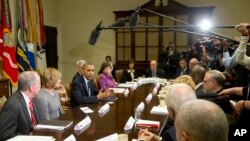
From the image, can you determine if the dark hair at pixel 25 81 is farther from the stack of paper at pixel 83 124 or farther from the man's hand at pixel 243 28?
the man's hand at pixel 243 28

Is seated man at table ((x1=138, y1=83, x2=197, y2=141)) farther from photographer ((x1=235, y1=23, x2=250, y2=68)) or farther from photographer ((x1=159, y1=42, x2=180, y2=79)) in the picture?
photographer ((x1=159, y1=42, x2=180, y2=79))

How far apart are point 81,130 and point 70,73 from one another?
6.84 meters

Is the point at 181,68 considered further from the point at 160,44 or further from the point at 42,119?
the point at 42,119

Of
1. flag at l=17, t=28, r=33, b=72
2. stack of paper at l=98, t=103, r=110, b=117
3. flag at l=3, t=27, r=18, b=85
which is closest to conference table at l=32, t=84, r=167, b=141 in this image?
stack of paper at l=98, t=103, r=110, b=117

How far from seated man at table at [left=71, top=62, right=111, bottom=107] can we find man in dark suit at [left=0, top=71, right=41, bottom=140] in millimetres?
860

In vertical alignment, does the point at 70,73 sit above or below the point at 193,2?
below

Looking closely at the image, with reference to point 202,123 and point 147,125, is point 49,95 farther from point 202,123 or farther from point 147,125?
point 202,123

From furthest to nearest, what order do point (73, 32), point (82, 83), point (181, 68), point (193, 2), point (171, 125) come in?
point (73, 32), point (193, 2), point (181, 68), point (82, 83), point (171, 125)

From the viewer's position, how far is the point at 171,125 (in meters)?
1.90

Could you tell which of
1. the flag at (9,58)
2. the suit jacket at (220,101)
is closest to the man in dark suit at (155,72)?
the flag at (9,58)

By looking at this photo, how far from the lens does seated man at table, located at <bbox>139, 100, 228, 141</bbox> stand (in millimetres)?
990

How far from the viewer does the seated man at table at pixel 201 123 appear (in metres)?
0.99

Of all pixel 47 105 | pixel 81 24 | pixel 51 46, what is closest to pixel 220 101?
pixel 47 105

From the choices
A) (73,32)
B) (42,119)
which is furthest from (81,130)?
(73,32)
